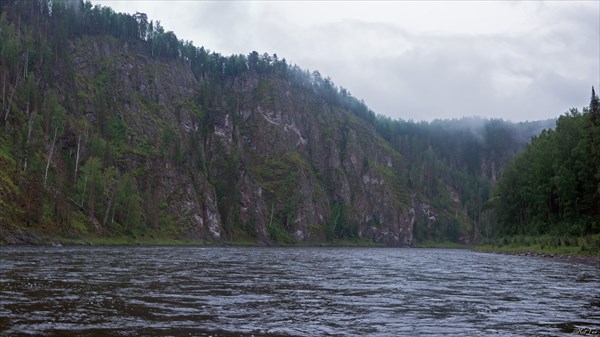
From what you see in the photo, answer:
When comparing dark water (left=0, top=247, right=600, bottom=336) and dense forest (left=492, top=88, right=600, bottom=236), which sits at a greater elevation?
dense forest (left=492, top=88, right=600, bottom=236)

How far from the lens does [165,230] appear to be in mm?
145125

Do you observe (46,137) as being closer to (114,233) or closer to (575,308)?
(114,233)

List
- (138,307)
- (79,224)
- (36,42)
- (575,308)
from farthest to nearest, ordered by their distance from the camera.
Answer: (36,42) → (79,224) → (575,308) → (138,307)

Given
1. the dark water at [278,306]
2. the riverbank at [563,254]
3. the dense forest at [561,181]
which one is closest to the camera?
the dark water at [278,306]

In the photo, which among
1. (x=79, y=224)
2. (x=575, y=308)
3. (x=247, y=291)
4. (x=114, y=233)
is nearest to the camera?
(x=575, y=308)

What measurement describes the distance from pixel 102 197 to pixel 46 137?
21.8 metres

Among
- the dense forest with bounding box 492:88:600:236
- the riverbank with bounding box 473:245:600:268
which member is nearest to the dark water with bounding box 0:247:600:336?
the riverbank with bounding box 473:245:600:268

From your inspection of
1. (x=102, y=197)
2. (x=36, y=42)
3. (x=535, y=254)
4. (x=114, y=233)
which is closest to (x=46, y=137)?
(x=102, y=197)

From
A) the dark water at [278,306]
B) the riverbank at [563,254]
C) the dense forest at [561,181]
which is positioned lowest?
the riverbank at [563,254]

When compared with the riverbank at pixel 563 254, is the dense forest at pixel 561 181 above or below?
above

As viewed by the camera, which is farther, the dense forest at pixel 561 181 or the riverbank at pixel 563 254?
the dense forest at pixel 561 181

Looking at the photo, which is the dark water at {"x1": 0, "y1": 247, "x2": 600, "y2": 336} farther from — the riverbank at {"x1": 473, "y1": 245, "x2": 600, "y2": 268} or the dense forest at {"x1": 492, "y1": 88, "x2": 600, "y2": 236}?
the dense forest at {"x1": 492, "y1": 88, "x2": 600, "y2": 236}

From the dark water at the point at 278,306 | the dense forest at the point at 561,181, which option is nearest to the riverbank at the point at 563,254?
the dense forest at the point at 561,181

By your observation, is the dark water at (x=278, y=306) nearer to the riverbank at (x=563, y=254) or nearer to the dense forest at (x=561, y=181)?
the riverbank at (x=563, y=254)
